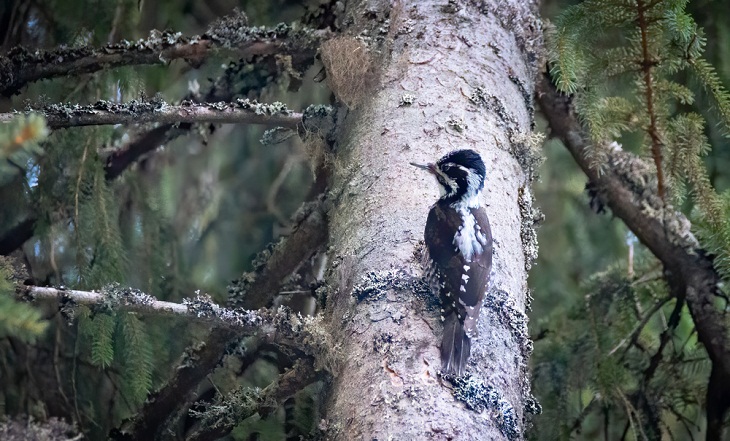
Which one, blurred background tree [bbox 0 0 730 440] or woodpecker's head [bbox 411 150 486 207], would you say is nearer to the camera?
woodpecker's head [bbox 411 150 486 207]

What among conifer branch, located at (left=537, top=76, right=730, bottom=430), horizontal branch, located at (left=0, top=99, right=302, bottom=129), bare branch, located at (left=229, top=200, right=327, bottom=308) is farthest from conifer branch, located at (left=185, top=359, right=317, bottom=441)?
conifer branch, located at (left=537, top=76, right=730, bottom=430)

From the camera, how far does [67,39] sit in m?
3.62

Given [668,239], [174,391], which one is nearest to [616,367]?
[668,239]

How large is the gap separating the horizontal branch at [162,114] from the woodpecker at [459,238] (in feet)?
2.12

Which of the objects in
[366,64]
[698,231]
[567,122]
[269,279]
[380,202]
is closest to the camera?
[380,202]

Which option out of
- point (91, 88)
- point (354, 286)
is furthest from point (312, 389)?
point (91, 88)

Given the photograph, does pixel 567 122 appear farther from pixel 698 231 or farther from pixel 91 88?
pixel 91 88

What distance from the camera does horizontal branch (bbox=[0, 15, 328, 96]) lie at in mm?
3080

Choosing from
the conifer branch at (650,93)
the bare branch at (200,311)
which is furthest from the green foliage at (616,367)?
the bare branch at (200,311)

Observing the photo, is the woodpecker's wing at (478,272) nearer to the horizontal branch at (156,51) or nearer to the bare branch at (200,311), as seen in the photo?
the bare branch at (200,311)

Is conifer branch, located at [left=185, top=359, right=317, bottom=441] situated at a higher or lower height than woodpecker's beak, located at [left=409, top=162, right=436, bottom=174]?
lower

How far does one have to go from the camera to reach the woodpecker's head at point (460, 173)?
273 cm

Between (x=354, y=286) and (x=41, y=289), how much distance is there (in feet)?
2.92

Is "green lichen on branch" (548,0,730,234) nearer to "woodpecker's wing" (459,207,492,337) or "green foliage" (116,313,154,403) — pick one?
"woodpecker's wing" (459,207,492,337)
